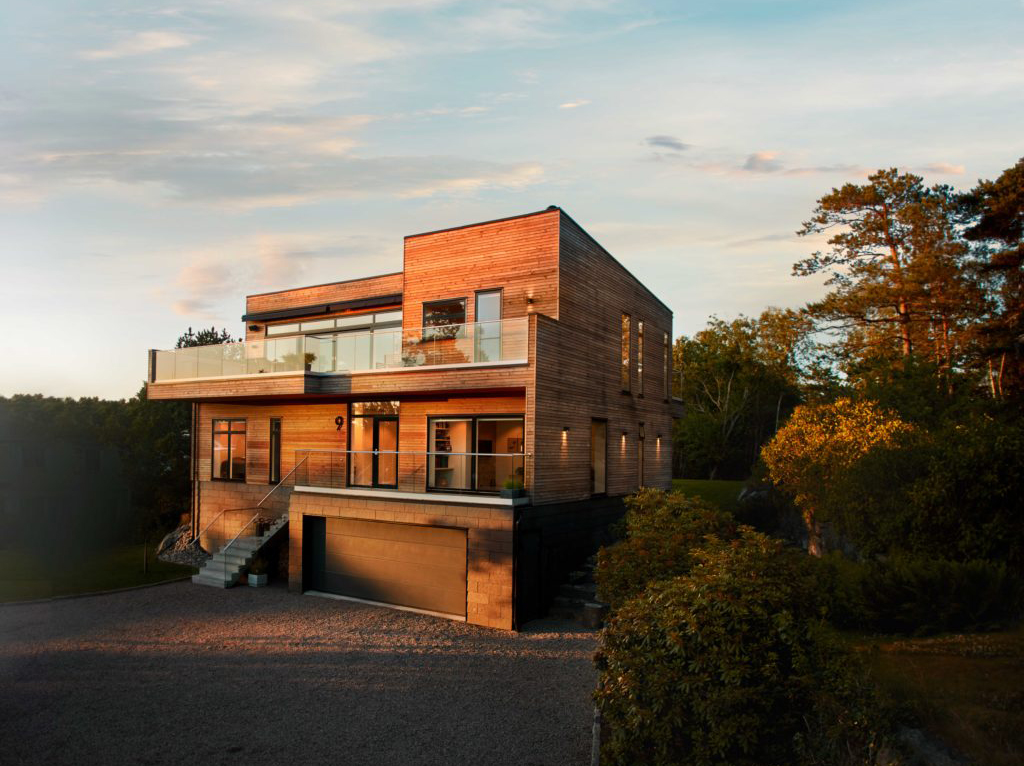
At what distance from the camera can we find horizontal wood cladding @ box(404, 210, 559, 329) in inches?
682

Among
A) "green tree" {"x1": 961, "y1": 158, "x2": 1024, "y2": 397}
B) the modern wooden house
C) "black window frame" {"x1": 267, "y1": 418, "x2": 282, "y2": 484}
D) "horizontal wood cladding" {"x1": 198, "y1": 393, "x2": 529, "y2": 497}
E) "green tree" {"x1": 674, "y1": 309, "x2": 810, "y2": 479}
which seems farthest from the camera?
"green tree" {"x1": 674, "y1": 309, "x2": 810, "y2": 479}

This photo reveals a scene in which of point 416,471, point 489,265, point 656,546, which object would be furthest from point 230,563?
point 656,546

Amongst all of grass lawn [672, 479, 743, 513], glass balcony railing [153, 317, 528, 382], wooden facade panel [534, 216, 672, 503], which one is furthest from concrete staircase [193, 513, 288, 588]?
grass lawn [672, 479, 743, 513]

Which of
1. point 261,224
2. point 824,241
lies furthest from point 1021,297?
point 261,224

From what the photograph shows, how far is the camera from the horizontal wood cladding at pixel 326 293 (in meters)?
21.3

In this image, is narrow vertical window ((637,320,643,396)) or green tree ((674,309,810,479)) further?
green tree ((674,309,810,479))

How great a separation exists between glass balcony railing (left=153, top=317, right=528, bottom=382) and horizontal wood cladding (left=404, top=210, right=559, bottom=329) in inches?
70.0

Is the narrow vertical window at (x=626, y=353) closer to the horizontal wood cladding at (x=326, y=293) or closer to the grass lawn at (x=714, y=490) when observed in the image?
the horizontal wood cladding at (x=326, y=293)

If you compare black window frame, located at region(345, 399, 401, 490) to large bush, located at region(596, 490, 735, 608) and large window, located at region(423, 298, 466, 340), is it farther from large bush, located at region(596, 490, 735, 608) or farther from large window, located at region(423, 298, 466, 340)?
large bush, located at region(596, 490, 735, 608)

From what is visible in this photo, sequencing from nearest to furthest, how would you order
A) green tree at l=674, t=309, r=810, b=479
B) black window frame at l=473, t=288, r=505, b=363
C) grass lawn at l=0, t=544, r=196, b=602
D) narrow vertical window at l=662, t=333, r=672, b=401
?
black window frame at l=473, t=288, r=505, b=363 → grass lawn at l=0, t=544, r=196, b=602 → narrow vertical window at l=662, t=333, r=672, b=401 → green tree at l=674, t=309, r=810, b=479

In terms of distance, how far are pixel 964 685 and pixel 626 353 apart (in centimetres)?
1375

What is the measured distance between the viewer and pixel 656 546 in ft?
42.8

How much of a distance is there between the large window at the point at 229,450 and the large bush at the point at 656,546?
46.7 ft

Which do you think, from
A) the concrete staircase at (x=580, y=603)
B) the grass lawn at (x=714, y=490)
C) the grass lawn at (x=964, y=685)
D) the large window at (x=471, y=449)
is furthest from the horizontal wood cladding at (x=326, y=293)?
the grass lawn at (x=964, y=685)
